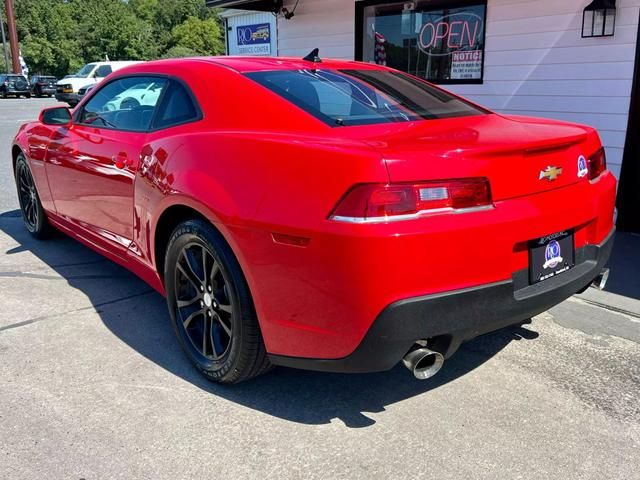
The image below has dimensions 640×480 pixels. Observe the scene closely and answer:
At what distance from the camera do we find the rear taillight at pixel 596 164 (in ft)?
9.73

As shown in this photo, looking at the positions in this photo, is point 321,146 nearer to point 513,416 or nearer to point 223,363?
point 223,363

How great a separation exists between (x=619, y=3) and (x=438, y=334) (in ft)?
16.6

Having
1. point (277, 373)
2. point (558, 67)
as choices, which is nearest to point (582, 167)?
point (277, 373)

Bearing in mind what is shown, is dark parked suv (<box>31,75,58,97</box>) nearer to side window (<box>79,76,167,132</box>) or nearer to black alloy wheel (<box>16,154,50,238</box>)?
black alloy wheel (<box>16,154,50,238</box>)

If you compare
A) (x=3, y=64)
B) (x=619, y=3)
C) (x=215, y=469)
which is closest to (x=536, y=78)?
(x=619, y=3)

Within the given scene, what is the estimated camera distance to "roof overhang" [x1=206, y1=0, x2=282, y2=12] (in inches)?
381

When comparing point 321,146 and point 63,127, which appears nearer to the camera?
point 321,146

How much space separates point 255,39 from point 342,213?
10193 mm

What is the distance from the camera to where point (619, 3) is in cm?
586

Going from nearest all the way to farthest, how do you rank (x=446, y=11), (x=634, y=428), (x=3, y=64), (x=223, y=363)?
(x=634, y=428) → (x=223, y=363) → (x=446, y=11) → (x=3, y=64)

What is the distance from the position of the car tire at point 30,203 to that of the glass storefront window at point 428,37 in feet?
17.0

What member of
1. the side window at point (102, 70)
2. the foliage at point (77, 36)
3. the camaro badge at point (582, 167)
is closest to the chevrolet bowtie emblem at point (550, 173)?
the camaro badge at point (582, 167)

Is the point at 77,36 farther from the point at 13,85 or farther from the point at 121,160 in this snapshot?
the point at 121,160

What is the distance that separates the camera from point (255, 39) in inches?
457
